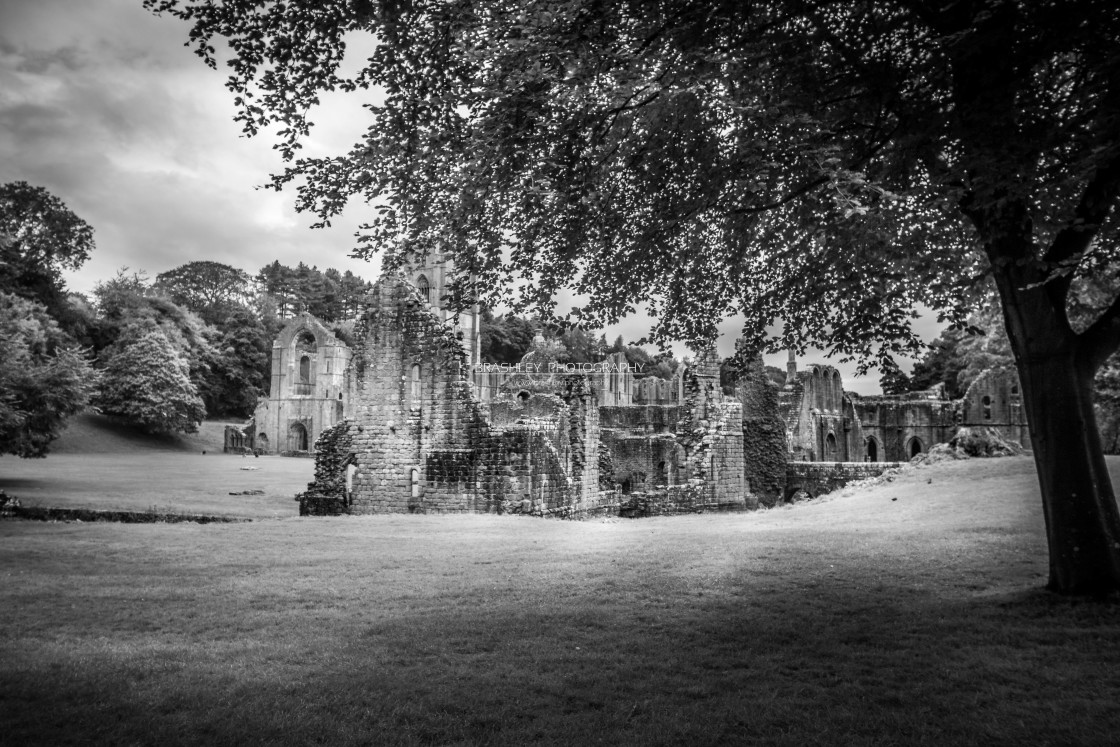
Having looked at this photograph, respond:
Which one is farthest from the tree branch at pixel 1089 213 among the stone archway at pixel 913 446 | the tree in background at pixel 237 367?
the tree in background at pixel 237 367

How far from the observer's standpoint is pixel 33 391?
74.0 ft

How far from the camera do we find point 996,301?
41.6ft

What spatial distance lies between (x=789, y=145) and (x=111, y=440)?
49018mm

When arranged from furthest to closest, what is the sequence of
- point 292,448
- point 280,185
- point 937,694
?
point 292,448, point 280,185, point 937,694

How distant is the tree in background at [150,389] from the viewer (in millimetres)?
49094

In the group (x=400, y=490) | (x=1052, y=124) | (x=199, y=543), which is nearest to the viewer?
(x=1052, y=124)

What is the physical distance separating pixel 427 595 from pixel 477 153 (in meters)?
4.92

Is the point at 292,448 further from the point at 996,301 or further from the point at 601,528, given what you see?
the point at 996,301

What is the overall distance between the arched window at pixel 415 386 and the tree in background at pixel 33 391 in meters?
11.2

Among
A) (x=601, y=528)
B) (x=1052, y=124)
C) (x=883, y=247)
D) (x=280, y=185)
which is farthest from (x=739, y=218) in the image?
(x=601, y=528)

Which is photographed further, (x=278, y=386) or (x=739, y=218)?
(x=278, y=386)

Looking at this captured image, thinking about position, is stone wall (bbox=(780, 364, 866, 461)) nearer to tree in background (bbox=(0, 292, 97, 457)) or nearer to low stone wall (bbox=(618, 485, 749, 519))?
low stone wall (bbox=(618, 485, 749, 519))

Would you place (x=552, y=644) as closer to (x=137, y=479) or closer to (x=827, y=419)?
(x=137, y=479)

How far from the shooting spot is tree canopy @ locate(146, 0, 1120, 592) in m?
7.05
